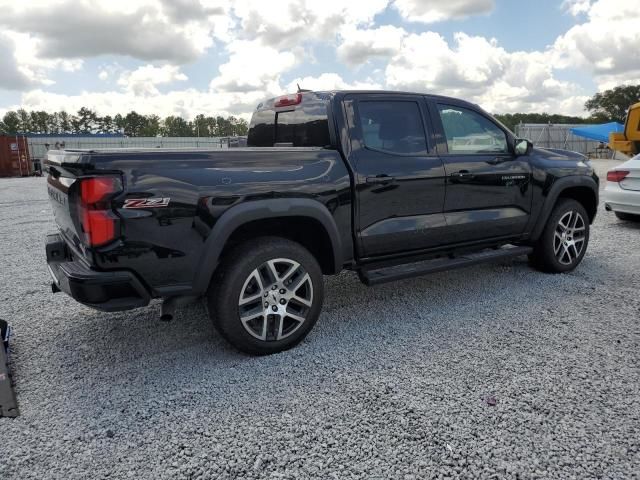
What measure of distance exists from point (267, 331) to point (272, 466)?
1.19 m

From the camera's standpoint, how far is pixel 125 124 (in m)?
114

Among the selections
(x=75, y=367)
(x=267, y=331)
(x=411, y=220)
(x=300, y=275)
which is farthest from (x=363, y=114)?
(x=75, y=367)

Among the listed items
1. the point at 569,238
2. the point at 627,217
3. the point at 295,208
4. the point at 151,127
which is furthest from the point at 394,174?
the point at 151,127

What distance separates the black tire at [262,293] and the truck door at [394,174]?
0.58 meters

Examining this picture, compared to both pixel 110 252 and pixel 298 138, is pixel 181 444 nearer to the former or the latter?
pixel 110 252

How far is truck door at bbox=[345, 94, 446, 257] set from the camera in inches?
147

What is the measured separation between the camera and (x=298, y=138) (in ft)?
13.4

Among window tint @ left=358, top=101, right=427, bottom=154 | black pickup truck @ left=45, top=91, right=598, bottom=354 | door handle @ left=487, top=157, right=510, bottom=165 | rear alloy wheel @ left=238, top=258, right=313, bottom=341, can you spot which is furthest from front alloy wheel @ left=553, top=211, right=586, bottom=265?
rear alloy wheel @ left=238, top=258, right=313, bottom=341

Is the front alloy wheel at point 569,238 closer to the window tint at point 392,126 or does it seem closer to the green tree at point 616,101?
the window tint at point 392,126

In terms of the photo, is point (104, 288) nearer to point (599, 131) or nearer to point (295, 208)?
point (295, 208)

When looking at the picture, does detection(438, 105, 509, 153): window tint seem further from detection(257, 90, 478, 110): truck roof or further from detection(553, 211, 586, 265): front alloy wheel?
detection(553, 211, 586, 265): front alloy wheel

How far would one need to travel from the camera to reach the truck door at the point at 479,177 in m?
4.25

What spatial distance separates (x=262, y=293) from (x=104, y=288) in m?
0.98

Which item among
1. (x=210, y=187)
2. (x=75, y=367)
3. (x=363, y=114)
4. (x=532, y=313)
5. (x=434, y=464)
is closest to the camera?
(x=434, y=464)
